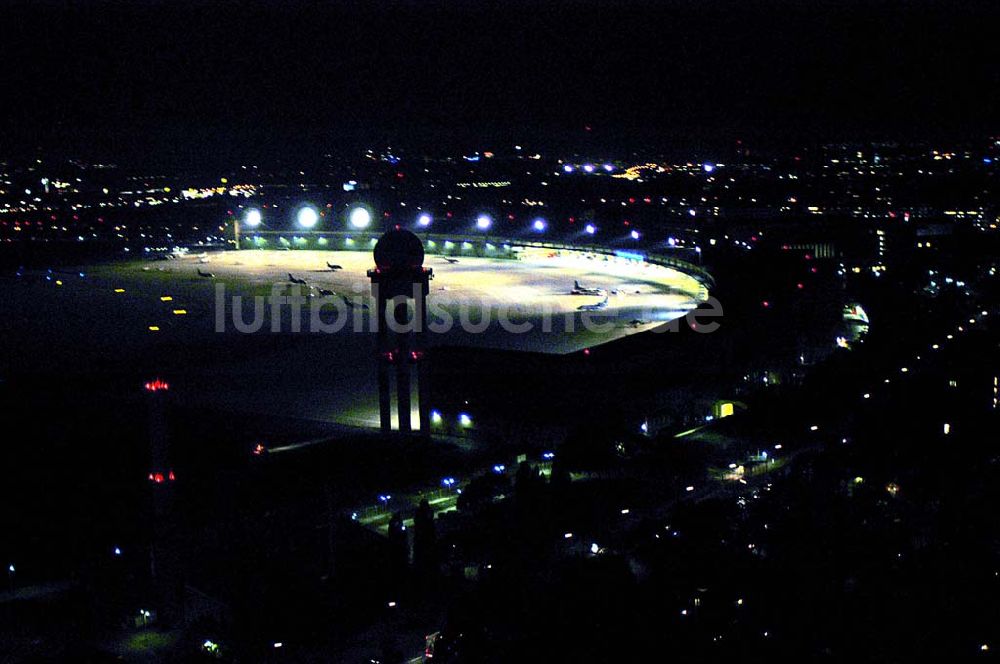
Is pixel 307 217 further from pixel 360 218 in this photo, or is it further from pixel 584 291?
pixel 584 291

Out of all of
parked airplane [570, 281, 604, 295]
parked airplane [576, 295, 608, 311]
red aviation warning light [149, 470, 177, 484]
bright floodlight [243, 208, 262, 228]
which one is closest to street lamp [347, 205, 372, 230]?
bright floodlight [243, 208, 262, 228]

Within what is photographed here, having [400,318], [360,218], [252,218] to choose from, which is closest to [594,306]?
[400,318]

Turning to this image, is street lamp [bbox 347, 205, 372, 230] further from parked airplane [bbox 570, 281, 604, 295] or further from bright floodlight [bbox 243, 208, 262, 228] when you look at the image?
parked airplane [bbox 570, 281, 604, 295]

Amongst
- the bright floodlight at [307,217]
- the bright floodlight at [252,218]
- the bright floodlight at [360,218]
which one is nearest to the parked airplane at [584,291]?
the bright floodlight at [360,218]

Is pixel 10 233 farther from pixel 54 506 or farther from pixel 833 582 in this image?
pixel 833 582

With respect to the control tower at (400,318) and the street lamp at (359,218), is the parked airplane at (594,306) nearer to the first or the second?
the control tower at (400,318)

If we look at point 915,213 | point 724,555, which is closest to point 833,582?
point 724,555
